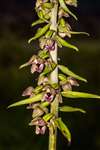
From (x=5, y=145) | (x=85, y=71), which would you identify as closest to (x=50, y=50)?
(x=5, y=145)

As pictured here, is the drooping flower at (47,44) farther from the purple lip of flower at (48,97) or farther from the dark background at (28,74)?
the dark background at (28,74)

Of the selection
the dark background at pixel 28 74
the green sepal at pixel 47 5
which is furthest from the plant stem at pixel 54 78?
the dark background at pixel 28 74

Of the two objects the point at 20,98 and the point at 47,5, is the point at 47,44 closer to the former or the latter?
the point at 47,5

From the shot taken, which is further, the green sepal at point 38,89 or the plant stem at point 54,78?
the green sepal at point 38,89

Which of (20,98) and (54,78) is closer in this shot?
(54,78)

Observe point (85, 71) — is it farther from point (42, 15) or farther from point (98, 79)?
point (42, 15)

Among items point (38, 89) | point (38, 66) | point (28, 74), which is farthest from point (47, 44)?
point (28, 74)

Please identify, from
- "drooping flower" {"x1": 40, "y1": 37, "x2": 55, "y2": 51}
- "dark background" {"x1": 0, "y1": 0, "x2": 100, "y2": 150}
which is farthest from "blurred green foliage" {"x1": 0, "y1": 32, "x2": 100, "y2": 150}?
"drooping flower" {"x1": 40, "y1": 37, "x2": 55, "y2": 51}
